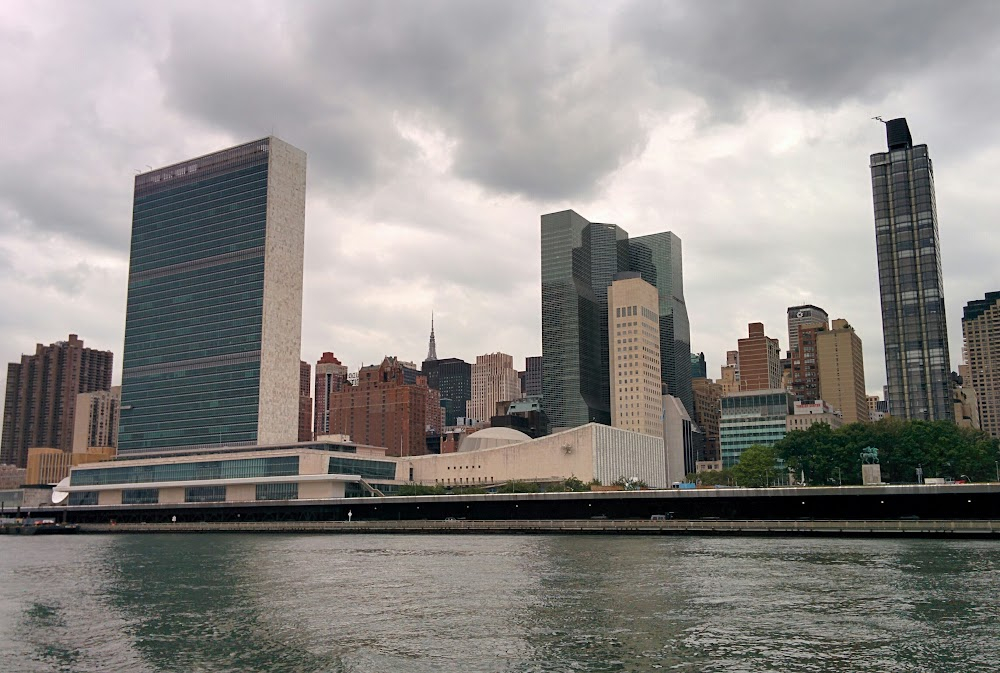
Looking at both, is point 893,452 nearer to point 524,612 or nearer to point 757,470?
point 757,470

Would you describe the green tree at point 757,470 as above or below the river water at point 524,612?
above

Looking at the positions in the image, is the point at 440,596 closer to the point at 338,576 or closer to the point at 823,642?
the point at 338,576

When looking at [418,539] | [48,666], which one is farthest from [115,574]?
[418,539]

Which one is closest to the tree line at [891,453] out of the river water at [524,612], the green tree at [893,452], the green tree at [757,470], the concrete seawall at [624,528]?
the green tree at [893,452]

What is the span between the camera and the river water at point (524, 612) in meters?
43.2

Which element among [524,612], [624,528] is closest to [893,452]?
[624,528]

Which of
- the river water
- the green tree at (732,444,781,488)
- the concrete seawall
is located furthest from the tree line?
the river water

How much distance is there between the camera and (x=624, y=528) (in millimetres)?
134125

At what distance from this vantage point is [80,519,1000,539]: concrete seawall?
11050 centimetres

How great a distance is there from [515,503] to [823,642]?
122355mm

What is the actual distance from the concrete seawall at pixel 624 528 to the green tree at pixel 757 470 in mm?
61417

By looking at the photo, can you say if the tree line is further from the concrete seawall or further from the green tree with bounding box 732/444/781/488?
the concrete seawall

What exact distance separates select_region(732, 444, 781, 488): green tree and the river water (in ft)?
311

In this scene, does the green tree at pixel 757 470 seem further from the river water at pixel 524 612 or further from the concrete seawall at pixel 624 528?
the river water at pixel 524 612
